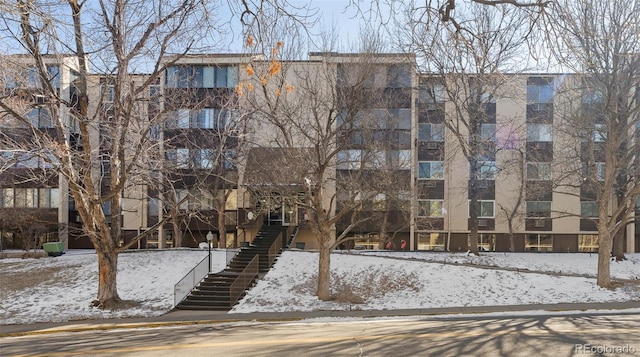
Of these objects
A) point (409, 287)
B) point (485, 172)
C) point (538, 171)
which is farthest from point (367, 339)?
point (538, 171)

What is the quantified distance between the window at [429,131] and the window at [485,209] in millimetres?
5703

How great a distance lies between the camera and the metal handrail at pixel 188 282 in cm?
1897

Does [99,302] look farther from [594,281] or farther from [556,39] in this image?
[594,281]

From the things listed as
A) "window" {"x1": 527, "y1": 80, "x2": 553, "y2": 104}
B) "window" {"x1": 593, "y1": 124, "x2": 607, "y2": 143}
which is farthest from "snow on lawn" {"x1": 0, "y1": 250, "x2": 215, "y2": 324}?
"window" {"x1": 527, "y1": 80, "x2": 553, "y2": 104}

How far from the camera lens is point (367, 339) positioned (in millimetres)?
10594

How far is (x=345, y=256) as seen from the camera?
24797mm

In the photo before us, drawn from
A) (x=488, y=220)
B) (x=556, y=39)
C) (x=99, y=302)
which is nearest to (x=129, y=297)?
(x=99, y=302)

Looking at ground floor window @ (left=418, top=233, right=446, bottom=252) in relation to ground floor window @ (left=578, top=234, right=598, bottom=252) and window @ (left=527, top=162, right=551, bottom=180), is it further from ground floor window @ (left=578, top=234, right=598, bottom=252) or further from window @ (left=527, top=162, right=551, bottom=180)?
ground floor window @ (left=578, top=234, right=598, bottom=252)

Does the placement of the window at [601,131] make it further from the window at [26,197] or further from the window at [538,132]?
the window at [26,197]

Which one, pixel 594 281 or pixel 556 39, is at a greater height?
pixel 556 39

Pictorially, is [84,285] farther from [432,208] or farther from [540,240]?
[540,240]

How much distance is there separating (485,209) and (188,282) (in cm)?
2388

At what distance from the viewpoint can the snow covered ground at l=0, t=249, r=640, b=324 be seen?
59.6 ft

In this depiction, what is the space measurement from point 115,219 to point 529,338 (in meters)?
17.4
